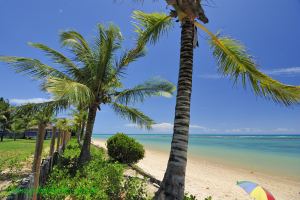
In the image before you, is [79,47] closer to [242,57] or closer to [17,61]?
[17,61]

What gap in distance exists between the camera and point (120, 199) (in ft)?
19.7

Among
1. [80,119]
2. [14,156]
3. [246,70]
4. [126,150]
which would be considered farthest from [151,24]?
[80,119]

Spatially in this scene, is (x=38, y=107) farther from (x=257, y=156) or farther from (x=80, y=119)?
(x=257, y=156)

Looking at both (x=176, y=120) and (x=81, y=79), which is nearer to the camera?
(x=176, y=120)

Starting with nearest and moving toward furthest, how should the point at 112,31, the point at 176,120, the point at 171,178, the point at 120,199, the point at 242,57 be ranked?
1. the point at 171,178
2. the point at 176,120
3. the point at 120,199
4. the point at 242,57
5. the point at 112,31

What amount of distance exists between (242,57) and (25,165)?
942 centimetres

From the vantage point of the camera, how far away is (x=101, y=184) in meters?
6.52

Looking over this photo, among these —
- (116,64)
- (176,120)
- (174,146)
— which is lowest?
(174,146)

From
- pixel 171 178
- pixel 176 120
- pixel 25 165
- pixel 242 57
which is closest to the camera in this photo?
pixel 171 178

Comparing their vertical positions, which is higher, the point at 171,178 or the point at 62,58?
the point at 62,58

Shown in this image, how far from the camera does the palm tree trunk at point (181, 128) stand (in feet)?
15.3

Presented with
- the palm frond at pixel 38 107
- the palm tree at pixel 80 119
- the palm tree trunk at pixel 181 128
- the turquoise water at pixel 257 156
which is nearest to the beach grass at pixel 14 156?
the palm frond at pixel 38 107

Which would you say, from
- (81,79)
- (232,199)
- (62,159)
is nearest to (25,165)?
(62,159)

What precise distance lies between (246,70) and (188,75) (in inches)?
81.1
